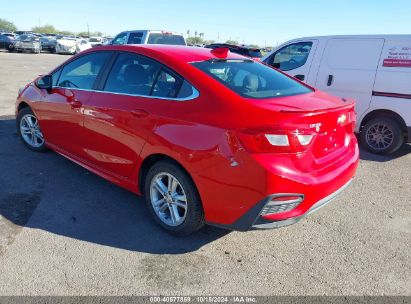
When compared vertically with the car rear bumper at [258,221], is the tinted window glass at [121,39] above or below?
above

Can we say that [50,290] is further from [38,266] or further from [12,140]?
[12,140]

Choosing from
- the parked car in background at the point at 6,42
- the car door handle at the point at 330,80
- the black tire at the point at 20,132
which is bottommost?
the black tire at the point at 20,132

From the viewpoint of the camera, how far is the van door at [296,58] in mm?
7070

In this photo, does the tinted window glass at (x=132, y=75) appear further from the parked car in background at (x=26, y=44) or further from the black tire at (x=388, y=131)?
the parked car in background at (x=26, y=44)

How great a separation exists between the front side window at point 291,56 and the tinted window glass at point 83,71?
4.42 metres

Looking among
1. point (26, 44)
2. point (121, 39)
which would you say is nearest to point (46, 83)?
point (121, 39)

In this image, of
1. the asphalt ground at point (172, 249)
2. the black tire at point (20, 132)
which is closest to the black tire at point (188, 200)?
the asphalt ground at point (172, 249)

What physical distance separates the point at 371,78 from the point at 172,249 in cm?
485

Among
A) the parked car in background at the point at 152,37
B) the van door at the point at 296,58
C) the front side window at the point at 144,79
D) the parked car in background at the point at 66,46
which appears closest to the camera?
the front side window at the point at 144,79

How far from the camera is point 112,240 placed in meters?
3.26

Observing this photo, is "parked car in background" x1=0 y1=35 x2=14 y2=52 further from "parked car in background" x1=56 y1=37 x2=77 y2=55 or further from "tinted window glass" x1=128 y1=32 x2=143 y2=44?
"tinted window glass" x1=128 y1=32 x2=143 y2=44

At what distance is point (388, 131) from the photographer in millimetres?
6109

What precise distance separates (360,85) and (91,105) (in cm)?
469

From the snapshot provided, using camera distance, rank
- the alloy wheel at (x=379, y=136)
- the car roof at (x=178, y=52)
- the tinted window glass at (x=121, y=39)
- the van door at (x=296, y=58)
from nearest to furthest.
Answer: the car roof at (x=178, y=52) < the alloy wheel at (x=379, y=136) < the van door at (x=296, y=58) < the tinted window glass at (x=121, y=39)
